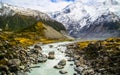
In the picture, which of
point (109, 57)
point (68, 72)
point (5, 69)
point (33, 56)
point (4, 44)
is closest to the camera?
point (5, 69)

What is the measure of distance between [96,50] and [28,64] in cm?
2480

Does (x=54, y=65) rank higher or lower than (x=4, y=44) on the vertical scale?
lower

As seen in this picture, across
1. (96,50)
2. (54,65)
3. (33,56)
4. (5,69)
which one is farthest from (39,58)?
(5,69)

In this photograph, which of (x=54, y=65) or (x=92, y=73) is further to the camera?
(x=54, y=65)

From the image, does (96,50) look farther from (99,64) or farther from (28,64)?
(28,64)

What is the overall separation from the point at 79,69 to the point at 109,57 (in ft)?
29.9

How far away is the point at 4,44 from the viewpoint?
80.8 m

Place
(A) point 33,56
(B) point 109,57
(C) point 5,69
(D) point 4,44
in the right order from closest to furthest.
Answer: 1. (C) point 5,69
2. (B) point 109,57
3. (D) point 4,44
4. (A) point 33,56

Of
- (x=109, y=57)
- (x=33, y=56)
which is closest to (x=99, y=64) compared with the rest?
(x=109, y=57)

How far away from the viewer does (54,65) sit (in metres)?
77.9

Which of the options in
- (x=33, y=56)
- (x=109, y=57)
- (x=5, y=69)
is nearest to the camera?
(x=5, y=69)

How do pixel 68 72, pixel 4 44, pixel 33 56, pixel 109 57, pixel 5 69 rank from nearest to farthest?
pixel 5 69 → pixel 68 72 → pixel 109 57 → pixel 4 44 → pixel 33 56

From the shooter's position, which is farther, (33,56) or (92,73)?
(33,56)

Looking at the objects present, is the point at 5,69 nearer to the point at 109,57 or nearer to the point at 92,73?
the point at 92,73
